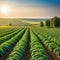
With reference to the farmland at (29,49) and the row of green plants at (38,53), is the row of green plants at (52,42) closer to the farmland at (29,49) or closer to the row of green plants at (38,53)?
the farmland at (29,49)

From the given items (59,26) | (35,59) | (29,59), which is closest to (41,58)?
(35,59)

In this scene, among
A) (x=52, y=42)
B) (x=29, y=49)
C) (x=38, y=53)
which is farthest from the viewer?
(x=52, y=42)

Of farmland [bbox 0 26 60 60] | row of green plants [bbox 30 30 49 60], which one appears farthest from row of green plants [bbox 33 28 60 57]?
row of green plants [bbox 30 30 49 60]

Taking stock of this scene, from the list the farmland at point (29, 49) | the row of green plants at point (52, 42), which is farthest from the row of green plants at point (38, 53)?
the row of green plants at point (52, 42)

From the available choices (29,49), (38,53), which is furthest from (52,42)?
(38,53)

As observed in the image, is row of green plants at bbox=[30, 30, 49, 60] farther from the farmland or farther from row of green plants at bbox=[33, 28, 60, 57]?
row of green plants at bbox=[33, 28, 60, 57]

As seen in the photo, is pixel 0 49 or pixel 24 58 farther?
pixel 0 49

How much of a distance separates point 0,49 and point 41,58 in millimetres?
5735

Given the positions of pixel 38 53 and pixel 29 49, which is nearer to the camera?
pixel 38 53

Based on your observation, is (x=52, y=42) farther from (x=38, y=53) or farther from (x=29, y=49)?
(x=38, y=53)

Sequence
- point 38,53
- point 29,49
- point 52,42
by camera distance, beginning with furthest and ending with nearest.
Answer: point 52,42 → point 29,49 → point 38,53

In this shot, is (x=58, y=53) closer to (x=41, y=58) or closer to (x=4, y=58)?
(x=41, y=58)

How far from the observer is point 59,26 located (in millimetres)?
101625

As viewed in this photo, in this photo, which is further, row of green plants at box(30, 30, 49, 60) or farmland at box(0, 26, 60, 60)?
farmland at box(0, 26, 60, 60)
